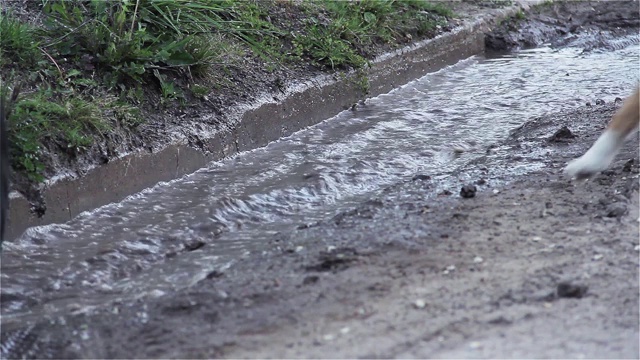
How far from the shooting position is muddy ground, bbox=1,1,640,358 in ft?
11.2

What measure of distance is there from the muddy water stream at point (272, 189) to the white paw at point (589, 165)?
875 millimetres

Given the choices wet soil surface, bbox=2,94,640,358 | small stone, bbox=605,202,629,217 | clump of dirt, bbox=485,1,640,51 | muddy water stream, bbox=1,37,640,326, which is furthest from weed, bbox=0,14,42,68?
clump of dirt, bbox=485,1,640,51

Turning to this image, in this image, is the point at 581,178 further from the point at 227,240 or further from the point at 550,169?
the point at 227,240

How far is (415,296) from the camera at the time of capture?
3.79 m

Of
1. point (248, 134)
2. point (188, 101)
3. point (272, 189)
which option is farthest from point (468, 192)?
point (188, 101)

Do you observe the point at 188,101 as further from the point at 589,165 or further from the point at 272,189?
the point at 589,165

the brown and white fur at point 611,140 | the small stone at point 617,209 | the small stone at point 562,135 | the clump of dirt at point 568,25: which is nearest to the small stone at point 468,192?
the brown and white fur at point 611,140

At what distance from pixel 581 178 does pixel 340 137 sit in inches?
89.9

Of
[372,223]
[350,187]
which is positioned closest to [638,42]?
[350,187]

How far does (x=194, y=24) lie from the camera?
7035 mm

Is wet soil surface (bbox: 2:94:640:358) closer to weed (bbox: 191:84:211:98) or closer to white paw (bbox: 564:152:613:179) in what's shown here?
white paw (bbox: 564:152:613:179)

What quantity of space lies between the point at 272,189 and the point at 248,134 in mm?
1058

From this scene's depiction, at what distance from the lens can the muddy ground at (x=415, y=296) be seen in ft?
11.2

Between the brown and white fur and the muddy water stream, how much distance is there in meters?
0.92
